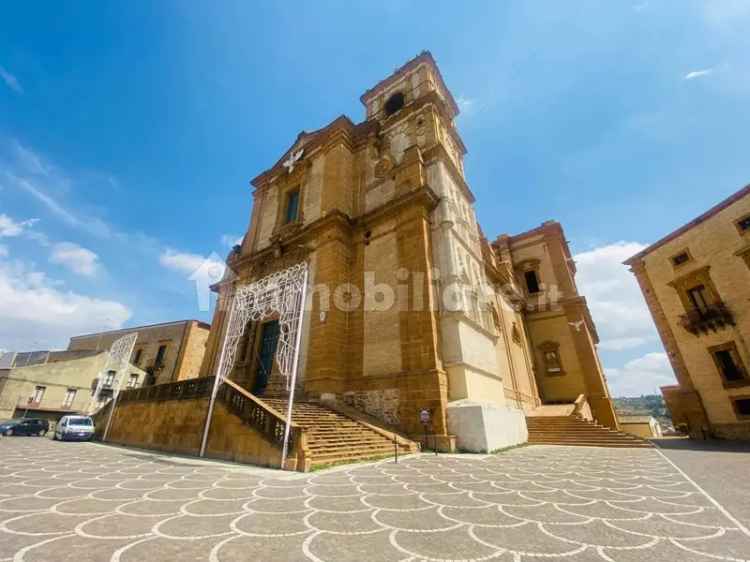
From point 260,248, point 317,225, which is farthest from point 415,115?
point 260,248

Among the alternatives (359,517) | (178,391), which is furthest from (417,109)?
(359,517)

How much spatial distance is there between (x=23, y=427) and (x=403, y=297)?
2243 cm

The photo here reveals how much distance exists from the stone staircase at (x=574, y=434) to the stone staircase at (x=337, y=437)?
24.8 feet

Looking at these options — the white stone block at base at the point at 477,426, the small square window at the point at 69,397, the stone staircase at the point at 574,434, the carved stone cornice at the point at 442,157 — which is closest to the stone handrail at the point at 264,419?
the white stone block at base at the point at 477,426

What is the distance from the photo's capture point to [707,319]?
17.0 m

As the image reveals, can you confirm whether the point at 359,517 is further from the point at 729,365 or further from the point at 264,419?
the point at 729,365

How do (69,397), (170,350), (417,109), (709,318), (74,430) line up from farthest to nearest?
(170,350)
(69,397)
(417,109)
(709,318)
(74,430)

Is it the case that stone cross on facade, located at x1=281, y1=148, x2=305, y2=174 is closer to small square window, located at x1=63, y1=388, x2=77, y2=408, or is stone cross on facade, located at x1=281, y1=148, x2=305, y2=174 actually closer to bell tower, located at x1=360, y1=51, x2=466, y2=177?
bell tower, located at x1=360, y1=51, x2=466, y2=177

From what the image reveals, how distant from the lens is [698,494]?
436 cm

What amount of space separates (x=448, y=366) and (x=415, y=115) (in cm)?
1503

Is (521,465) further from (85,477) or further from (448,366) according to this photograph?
(85,477)

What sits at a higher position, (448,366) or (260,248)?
(260,248)

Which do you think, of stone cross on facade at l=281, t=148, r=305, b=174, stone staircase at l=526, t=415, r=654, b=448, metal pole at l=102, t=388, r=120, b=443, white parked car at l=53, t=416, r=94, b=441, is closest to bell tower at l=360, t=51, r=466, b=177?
stone cross on facade at l=281, t=148, r=305, b=174

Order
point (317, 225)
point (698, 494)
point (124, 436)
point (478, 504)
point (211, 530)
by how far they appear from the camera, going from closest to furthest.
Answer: point (211, 530), point (478, 504), point (698, 494), point (124, 436), point (317, 225)
